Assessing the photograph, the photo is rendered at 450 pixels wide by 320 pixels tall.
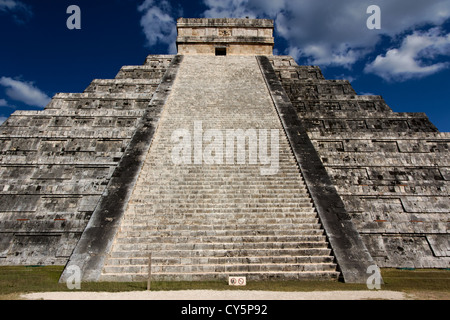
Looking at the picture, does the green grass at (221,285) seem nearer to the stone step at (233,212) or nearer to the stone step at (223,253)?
the stone step at (223,253)

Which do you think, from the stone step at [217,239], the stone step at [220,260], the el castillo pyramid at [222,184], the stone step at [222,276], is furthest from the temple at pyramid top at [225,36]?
the stone step at [222,276]

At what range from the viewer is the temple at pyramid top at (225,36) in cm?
1753

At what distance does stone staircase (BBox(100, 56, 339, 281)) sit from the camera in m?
5.35

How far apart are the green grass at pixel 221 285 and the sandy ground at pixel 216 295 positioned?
0.73ft

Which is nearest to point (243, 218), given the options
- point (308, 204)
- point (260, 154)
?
point (308, 204)

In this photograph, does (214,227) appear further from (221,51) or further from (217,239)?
(221,51)

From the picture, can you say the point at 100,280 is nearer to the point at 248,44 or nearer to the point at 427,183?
the point at 427,183

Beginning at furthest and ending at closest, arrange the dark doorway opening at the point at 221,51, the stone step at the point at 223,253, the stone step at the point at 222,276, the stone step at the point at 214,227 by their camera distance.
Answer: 1. the dark doorway opening at the point at 221,51
2. the stone step at the point at 214,227
3. the stone step at the point at 223,253
4. the stone step at the point at 222,276

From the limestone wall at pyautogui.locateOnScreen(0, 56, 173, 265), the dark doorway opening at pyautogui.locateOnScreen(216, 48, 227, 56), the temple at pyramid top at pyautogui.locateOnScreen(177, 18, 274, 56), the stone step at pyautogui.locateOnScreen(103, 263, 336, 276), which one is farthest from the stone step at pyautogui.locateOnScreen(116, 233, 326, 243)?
the dark doorway opening at pyautogui.locateOnScreen(216, 48, 227, 56)

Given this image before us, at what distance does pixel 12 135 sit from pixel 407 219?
12.8 metres

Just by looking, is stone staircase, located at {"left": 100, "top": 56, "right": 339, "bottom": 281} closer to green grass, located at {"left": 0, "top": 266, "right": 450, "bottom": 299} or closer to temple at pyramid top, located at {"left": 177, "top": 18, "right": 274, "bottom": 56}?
green grass, located at {"left": 0, "top": 266, "right": 450, "bottom": 299}
